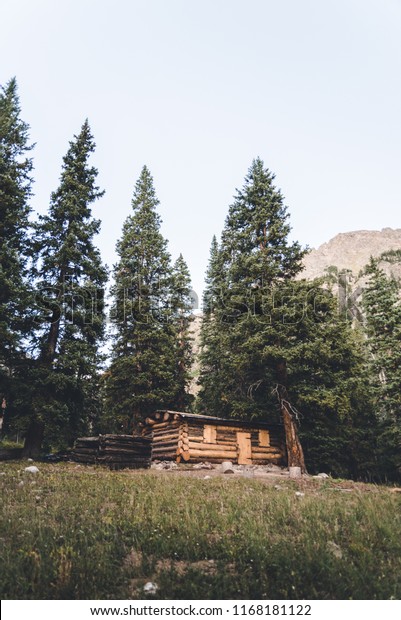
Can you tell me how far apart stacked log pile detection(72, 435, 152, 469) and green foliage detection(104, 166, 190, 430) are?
7533mm

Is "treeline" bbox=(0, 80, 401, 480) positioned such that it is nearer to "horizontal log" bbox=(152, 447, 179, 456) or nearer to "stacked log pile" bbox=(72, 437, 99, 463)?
"stacked log pile" bbox=(72, 437, 99, 463)

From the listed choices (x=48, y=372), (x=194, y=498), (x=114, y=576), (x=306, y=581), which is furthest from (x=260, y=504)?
(x=48, y=372)

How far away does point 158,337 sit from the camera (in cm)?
2778

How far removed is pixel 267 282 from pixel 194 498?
1521 cm

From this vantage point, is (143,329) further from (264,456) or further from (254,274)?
(264,456)

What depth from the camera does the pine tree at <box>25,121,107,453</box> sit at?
1908 centimetres

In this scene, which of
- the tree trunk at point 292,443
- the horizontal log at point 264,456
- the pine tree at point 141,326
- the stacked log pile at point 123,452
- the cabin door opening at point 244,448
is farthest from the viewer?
the pine tree at point 141,326

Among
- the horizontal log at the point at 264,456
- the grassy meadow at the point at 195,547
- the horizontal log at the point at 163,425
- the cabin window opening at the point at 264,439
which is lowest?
the grassy meadow at the point at 195,547

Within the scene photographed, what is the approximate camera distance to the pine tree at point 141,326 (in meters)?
26.5

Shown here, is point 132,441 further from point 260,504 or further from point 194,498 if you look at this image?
point 260,504

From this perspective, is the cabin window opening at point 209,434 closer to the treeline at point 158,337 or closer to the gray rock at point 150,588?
the treeline at point 158,337

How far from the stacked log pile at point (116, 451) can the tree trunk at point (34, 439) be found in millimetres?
2237

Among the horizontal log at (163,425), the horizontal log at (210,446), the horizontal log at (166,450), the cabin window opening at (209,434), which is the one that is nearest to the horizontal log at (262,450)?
the horizontal log at (210,446)

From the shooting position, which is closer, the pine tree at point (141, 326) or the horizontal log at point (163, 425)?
the horizontal log at point (163, 425)
